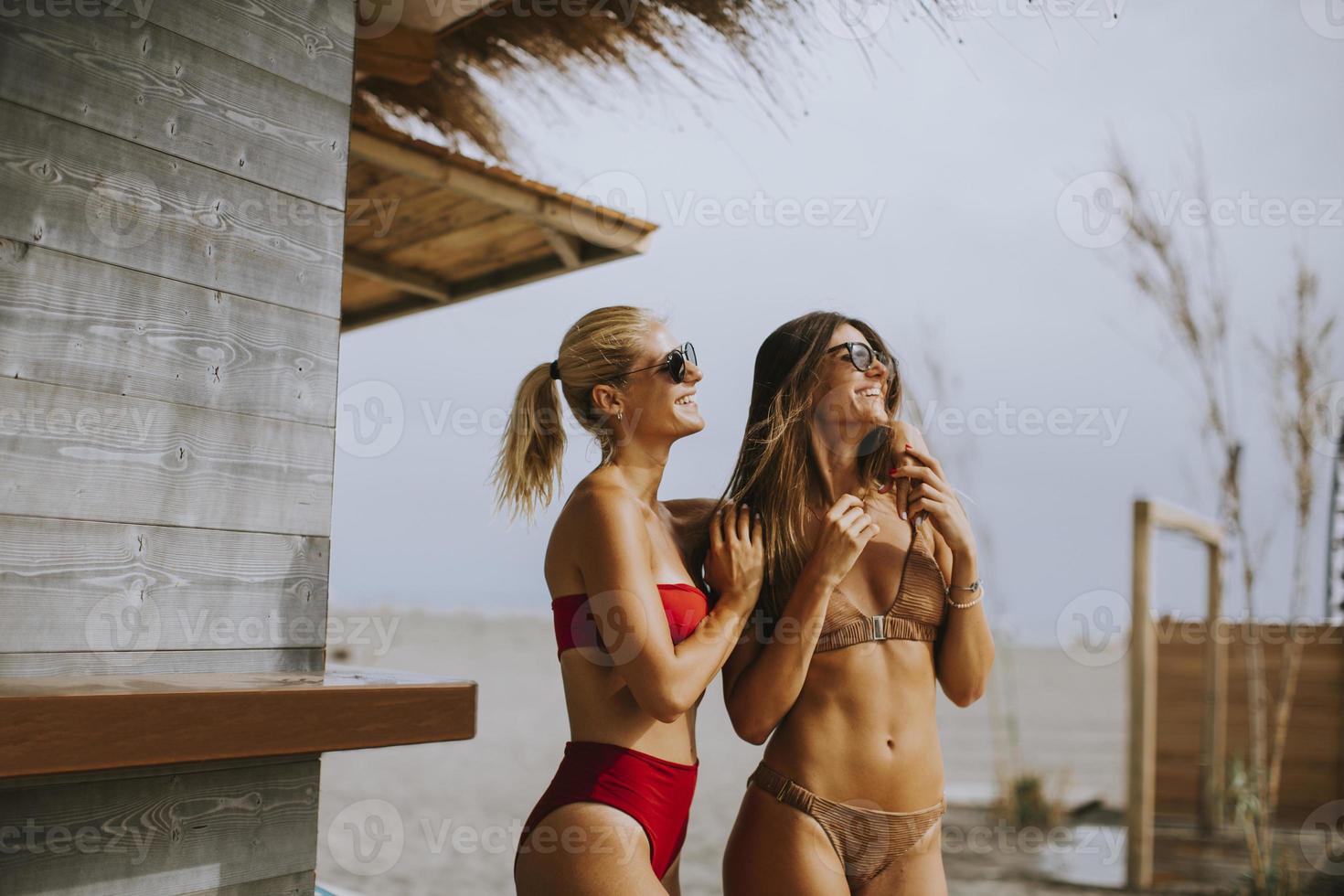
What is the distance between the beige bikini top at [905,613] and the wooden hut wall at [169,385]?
3.29 feet

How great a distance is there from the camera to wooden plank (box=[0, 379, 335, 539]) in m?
1.64

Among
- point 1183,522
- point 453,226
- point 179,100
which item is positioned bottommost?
point 1183,522

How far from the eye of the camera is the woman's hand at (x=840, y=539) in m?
1.82

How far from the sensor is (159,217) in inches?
71.5

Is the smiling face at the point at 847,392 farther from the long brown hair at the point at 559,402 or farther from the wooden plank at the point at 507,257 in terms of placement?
the wooden plank at the point at 507,257

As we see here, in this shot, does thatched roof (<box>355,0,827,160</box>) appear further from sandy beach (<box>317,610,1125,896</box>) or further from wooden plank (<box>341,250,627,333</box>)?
sandy beach (<box>317,610,1125,896</box>)

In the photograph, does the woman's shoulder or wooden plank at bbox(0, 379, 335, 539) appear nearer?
wooden plank at bbox(0, 379, 335, 539)

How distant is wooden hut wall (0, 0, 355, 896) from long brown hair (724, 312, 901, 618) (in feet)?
2.80

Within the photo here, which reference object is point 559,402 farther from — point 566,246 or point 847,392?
point 566,246

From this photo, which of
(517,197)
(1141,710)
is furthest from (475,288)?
(1141,710)

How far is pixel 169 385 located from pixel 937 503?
139cm

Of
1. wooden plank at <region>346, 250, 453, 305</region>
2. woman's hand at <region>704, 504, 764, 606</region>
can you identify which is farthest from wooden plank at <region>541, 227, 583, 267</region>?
woman's hand at <region>704, 504, 764, 606</region>

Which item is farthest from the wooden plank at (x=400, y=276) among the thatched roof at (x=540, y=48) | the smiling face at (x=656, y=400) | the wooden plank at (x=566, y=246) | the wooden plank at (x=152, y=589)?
the smiling face at (x=656, y=400)

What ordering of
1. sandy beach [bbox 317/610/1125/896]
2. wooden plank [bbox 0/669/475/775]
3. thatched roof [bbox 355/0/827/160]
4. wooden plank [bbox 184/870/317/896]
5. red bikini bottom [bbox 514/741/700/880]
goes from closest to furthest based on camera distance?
wooden plank [bbox 0/669/475/775]
red bikini bottom [bbox 514/741/700/880]
wooden plank [bbox 184/870/317/896]
thatched roof [bbox 355/0/827/160]
sandy beach [bbox 317/610/1125/896]
